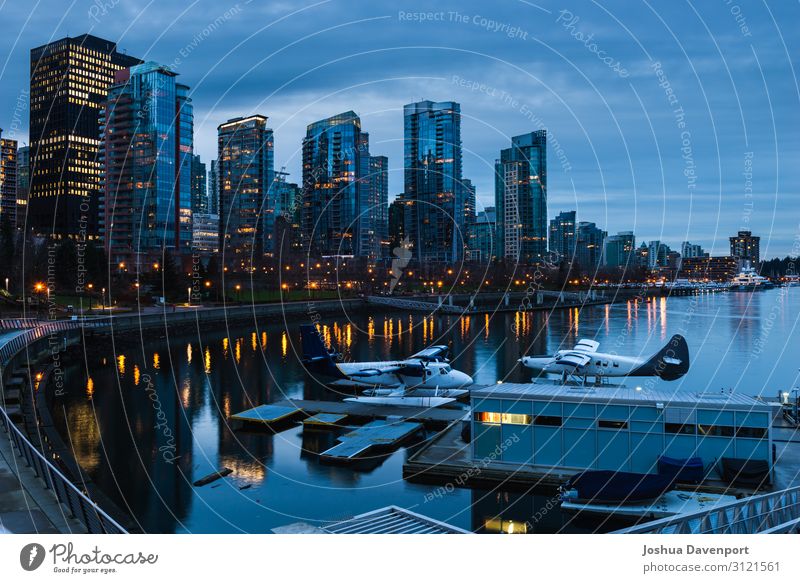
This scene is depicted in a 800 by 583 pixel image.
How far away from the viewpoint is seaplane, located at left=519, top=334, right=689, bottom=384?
40.9 metres

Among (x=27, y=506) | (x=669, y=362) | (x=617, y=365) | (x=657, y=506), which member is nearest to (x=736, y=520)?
(x=657, y=506)

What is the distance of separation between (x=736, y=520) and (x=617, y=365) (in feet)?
97.8

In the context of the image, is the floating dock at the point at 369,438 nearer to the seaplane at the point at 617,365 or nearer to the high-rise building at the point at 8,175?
the seaplane at the point at 617,365

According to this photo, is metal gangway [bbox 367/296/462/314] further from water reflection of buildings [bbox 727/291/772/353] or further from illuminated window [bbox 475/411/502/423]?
illuminated window [bbox 475/411/502/423]

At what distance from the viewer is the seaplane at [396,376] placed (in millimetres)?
35312

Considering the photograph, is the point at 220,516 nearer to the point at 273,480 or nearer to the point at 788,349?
the point at 273,480

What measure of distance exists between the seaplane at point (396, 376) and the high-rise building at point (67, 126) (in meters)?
138

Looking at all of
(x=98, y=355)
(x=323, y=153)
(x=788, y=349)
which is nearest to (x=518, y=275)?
(x=323, y=153)

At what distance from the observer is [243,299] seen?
10350 cm

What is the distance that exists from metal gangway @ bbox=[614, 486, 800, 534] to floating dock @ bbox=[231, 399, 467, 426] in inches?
731

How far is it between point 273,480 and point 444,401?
12885mm

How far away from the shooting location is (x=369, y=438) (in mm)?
27859

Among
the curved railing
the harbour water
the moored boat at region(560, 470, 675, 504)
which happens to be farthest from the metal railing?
the moored boat at region(560, 470, 675, 504)

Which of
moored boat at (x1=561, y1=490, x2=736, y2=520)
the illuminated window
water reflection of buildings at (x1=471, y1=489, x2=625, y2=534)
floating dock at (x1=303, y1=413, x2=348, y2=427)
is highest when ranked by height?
the illuminated window
